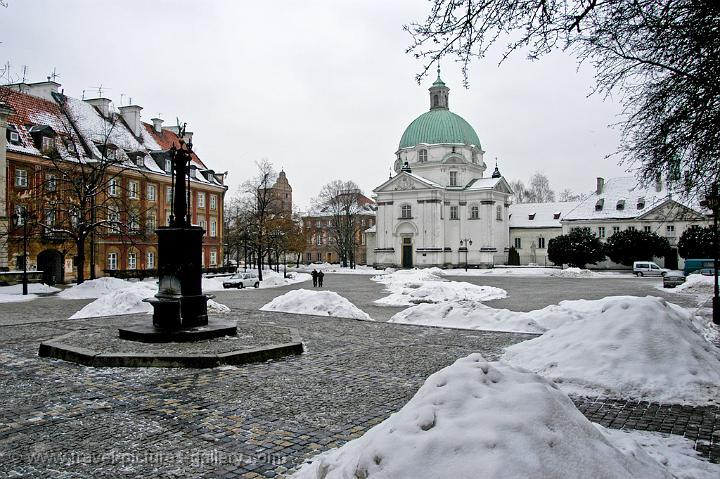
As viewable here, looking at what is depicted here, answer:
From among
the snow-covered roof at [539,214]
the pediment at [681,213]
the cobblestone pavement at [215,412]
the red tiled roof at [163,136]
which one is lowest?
the cobblestone pavement at [215,412]

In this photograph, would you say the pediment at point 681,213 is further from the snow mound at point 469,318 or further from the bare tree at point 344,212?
the bare tree at point 344,212

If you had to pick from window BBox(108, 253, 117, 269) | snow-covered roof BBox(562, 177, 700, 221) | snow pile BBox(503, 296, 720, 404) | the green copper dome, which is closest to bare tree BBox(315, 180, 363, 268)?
the green copper dome

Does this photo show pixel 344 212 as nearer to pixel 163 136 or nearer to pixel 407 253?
pixel 407 253

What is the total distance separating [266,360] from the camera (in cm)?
1020

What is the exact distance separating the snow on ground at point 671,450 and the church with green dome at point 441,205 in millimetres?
66740

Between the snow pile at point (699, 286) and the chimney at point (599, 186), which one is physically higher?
the chimney at point (599, 186)

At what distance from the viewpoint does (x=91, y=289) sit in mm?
30719

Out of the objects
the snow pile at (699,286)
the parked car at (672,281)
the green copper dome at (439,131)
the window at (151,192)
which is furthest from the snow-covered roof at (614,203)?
the window at (151,192)

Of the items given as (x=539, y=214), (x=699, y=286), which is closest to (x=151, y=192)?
(x=699, y=286)

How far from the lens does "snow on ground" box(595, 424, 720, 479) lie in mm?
4906

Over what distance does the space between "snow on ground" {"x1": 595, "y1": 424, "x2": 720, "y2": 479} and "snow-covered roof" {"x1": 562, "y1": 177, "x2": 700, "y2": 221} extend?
6926cm

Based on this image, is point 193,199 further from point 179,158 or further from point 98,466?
point 98,466

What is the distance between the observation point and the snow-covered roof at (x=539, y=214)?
7975 cm

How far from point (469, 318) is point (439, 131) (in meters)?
64.0
